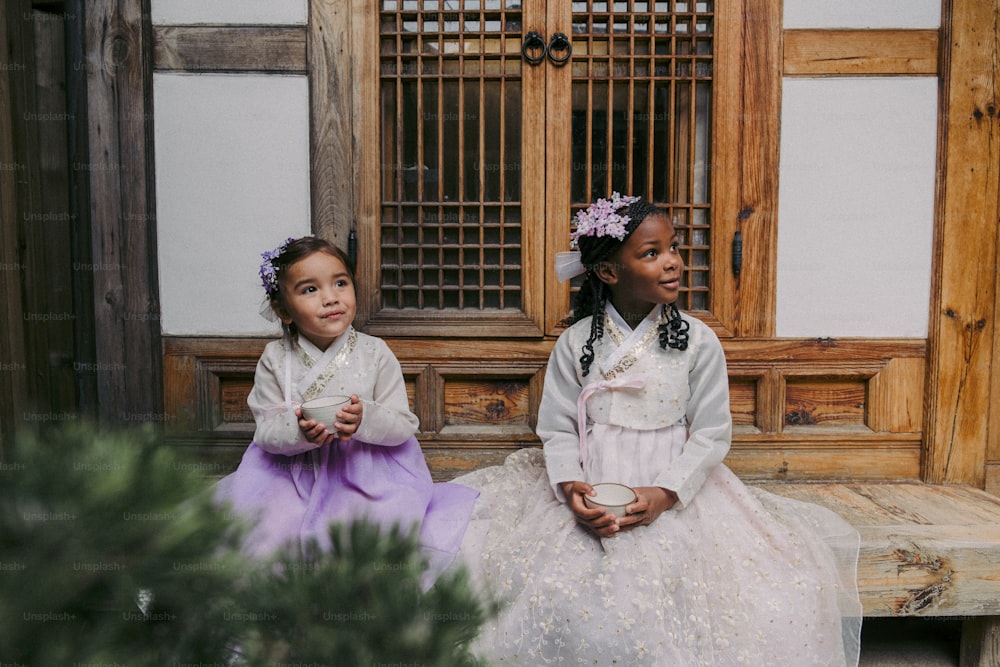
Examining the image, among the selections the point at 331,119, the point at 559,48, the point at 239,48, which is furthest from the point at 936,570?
the point at 239,48

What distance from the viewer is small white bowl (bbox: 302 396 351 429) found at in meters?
2.00

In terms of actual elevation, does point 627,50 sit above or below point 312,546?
above

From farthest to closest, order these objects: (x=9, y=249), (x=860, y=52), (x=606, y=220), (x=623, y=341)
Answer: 1. (x=860, y=52)
2. (x=9, y=249)
3. (x=623, y=341)
4. (x=606, y=220)

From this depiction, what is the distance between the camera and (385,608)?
0.61m

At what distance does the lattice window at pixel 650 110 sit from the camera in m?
2.79

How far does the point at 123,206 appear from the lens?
9.24ft

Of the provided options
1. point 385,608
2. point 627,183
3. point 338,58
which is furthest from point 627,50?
point 385,608

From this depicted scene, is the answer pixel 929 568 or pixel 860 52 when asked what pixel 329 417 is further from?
pixel 860 52

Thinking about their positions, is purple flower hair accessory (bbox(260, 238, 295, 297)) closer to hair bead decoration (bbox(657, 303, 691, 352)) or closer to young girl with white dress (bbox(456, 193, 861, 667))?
young girl with white dress (bbox(456, 193, 861, 667))

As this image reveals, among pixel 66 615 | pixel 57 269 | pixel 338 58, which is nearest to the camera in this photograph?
pixel 66 615

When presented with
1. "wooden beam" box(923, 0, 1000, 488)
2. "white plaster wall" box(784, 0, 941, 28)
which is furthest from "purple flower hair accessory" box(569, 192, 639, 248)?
"wooden beam" box(923, 0, 1000, 488)

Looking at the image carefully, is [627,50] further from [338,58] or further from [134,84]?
[134,84]

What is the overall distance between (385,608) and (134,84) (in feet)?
9.33

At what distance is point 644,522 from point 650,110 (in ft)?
5.55
